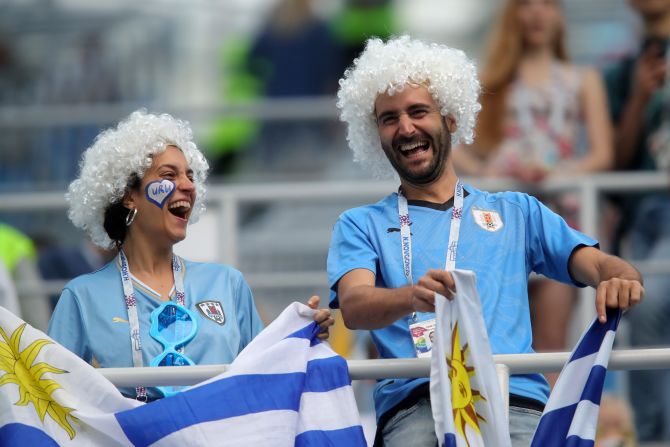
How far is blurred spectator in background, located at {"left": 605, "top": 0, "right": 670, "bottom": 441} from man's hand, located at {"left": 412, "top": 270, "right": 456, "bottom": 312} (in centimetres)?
328

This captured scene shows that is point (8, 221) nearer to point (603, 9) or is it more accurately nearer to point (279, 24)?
point (279, 24)

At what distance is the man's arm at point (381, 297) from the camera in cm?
452

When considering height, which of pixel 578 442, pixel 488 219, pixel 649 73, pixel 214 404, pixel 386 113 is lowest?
pixel 578 442

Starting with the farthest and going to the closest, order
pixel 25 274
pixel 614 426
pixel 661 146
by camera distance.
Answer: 1. pixel 25 274
2. pixel 661 146
3. pixel 614 426

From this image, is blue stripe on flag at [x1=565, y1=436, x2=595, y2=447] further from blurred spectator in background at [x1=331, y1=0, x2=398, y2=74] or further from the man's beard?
blurred spectator in background at [x1=331, y1=0, x2=398, y2=74]

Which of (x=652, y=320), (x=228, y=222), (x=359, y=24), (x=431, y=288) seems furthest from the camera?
(x=359, y=24)

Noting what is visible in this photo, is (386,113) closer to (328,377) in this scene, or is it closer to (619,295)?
(328,377)

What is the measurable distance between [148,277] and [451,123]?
1120 millimetres

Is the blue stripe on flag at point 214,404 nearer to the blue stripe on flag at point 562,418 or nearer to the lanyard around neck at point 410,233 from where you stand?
the lanyard around neck at point 410,233

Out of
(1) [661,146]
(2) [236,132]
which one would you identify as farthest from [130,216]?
(2) [236,132]

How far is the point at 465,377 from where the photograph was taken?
15.0 ft

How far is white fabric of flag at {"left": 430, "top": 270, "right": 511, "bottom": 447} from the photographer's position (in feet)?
14.8

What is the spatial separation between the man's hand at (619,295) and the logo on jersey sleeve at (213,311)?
124 cm

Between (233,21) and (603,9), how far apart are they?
9.25ft
